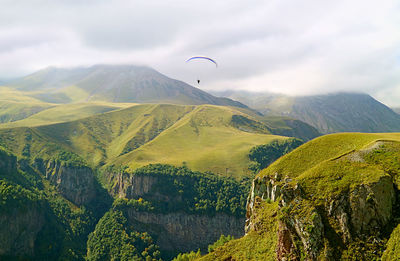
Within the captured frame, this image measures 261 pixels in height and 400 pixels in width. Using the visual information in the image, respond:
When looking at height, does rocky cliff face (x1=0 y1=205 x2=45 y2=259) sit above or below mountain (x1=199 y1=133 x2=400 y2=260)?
below

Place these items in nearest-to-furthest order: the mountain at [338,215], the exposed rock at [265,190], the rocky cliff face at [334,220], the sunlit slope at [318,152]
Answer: the mountain at [338,215]
the rocky cliff face at [334,220]
the exposed rock at [265,190]
the sunlit slope at [318,152]

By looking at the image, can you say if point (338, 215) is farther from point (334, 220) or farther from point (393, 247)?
point (393, 247)

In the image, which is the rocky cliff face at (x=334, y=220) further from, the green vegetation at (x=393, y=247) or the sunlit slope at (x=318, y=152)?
the sunlit slope at (x=318, y=152)

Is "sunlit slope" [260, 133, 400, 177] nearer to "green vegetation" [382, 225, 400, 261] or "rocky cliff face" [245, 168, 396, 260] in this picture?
"rocky cliff face" [245, 168, 396, 260]

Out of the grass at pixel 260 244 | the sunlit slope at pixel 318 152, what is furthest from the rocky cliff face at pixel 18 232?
the sunlit slope at pixel 318 152

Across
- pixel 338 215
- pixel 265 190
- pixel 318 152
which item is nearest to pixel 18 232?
pixel 265 190

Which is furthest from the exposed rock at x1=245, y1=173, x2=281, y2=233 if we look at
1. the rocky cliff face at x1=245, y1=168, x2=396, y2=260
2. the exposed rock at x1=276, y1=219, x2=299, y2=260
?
the rocky cliff face at x1=245, y1=168, x2=396, y2=260

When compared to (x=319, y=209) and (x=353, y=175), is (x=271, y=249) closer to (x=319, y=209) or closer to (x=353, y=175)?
(x=319, y=209)

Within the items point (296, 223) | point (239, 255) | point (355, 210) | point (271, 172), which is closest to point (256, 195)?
point (271, 172)
